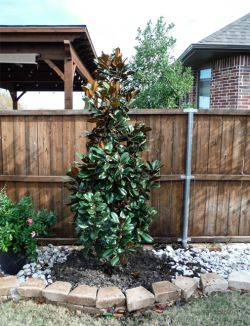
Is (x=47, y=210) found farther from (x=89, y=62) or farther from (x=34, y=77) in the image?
(x=34, y=77)

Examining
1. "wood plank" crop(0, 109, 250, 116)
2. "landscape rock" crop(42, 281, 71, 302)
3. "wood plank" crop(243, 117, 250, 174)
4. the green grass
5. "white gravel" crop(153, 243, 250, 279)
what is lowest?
the green grass

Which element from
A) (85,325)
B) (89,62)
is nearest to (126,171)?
(85,325)

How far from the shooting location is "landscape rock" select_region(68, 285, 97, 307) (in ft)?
8.69

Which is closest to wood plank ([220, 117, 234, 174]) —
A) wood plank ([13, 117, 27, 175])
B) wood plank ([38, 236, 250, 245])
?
wood plank ([38, 236, 250, 245])

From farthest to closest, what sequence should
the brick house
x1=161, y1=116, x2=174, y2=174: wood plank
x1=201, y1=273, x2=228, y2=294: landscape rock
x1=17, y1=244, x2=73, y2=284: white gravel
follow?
the brick house < x1=161, y1=116, x2=174, y2=174: wood plank < x1=17, y1=244, x2=73, y2=284: white gravel < x1=201, y1=273, x2=228, y2=294: landscape rock

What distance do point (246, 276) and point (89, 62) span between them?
7622 millimetres

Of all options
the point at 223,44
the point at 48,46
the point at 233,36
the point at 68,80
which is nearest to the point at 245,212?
the point at 68,80

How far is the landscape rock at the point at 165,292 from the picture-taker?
2.70 m

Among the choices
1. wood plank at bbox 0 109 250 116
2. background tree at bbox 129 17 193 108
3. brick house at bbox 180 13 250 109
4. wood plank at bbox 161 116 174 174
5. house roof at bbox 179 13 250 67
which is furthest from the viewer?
background tree at bbox 129 17 193 108

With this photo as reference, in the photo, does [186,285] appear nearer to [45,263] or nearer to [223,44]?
[45,263]

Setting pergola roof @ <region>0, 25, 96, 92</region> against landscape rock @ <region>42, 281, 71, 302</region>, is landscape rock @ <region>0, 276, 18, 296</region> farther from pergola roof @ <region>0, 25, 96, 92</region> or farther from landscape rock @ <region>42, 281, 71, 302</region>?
pergola roof @ <region>0, 25, 96, 92</region>

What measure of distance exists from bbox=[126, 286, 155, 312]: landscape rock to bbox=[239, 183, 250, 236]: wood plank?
1899 millimetres

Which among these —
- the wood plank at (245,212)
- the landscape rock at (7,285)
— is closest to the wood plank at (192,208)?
the wood plank at (245,212)

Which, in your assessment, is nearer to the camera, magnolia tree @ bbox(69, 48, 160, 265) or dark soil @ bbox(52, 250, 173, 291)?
magnolia tree @ bbox(69, 48, 160, 265)
